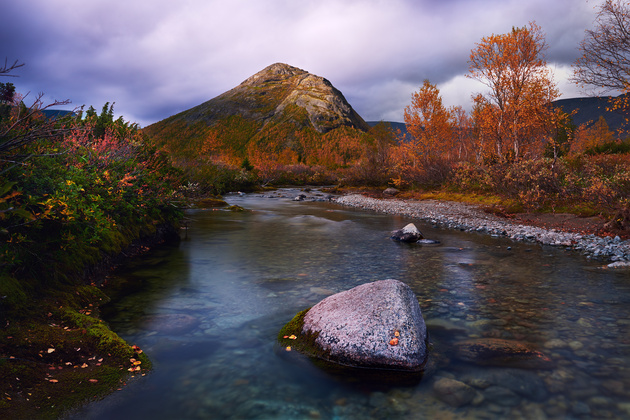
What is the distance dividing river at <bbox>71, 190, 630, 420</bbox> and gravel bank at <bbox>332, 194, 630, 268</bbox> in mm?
724

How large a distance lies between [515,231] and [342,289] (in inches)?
403

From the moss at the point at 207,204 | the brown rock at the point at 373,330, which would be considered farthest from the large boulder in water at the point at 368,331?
the moss at the point at 207,204

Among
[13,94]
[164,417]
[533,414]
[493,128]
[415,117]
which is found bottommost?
[533,414]

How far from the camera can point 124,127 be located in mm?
18078

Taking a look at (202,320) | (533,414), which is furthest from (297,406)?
(202,320)

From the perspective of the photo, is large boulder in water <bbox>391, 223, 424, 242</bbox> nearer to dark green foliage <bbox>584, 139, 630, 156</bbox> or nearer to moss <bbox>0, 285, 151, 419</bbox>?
moss <bbox>0, 285, 151, 419</bbox>

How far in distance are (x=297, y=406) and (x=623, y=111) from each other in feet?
66.2

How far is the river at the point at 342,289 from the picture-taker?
4.51 meters

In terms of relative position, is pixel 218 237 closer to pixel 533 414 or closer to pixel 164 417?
pixel 164 417

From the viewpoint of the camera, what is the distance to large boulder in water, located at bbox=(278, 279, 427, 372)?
16.9 feet

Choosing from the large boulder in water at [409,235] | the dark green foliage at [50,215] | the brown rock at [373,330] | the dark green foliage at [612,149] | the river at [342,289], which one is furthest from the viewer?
the dark green foliage at [612,149]

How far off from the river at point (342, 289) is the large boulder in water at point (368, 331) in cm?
35

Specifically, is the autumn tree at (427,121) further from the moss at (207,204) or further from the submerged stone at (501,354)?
the submerged stone at (501,354)

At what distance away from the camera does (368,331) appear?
5289 millimetres
